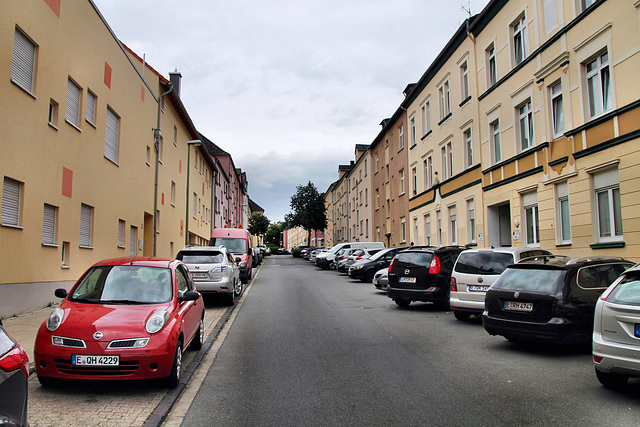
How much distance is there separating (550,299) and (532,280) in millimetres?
524

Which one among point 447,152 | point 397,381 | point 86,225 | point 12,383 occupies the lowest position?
point 397,381

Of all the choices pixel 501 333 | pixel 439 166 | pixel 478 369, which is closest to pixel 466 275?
pixel 501 333

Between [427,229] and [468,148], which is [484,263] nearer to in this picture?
[468,148]

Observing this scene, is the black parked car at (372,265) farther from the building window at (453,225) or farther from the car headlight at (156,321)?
the car headlight at (156,321)

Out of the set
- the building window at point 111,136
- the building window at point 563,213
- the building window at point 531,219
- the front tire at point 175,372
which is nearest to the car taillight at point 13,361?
the front tire at point 175,372

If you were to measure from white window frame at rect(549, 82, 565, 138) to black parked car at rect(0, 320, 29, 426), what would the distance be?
50.4ft

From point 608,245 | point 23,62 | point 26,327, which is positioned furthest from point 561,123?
point 26,327

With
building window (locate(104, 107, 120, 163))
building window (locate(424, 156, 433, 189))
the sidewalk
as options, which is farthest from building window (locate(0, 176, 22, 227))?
building window (locate(424, 156, 433, 189))

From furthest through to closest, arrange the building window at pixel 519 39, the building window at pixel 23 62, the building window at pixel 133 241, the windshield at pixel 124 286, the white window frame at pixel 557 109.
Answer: the building window at pixel 133 241 < the building window at pixel 519 39 < the white window frame at pixel 557 109 < the building window at pixel 23 62 < the windshield at pixel 124 286

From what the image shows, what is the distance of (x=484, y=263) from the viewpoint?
1075cm

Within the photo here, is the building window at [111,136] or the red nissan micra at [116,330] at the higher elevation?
the building window at [111,136]

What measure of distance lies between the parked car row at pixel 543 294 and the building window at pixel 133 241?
1232 centimetres

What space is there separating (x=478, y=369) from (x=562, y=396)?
1.37m

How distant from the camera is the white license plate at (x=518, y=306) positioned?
7.71m
